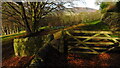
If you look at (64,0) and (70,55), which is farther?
(64,0)

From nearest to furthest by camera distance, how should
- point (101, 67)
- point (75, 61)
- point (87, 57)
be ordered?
point (101, 67) < point (75, 61) < point (87, 57)

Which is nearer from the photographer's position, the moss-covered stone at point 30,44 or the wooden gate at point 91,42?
the wooden gate at point 91,42

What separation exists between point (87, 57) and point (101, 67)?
4.60ft

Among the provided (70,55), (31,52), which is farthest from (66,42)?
(31,52)

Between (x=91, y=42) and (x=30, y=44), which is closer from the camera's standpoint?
(x=91, y=42)

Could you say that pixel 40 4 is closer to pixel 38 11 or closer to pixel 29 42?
pixel 38 11

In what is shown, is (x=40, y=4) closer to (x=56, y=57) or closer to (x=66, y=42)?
(x=66, y=42)

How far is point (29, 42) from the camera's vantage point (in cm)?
708

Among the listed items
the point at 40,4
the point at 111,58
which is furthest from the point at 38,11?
the point at 111,58

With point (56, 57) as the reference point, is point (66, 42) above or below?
above

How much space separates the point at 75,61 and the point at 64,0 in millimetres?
8271

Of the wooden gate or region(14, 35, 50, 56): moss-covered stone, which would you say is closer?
the wooden gate

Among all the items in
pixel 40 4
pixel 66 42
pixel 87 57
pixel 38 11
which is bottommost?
pixel 87 57

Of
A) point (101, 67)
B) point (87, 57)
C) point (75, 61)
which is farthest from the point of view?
point (87, 57)
